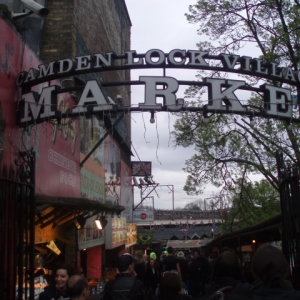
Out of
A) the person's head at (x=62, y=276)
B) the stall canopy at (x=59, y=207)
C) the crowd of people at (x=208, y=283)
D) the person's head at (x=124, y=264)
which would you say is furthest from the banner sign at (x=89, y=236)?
the person's head at (x=124, y=264)

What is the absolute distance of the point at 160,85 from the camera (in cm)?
883

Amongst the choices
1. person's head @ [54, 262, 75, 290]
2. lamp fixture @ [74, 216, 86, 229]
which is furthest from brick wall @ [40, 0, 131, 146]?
person's head @ [54, 262, 75, 290]

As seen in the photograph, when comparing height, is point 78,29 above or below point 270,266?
above

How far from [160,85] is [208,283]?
420 centimetres

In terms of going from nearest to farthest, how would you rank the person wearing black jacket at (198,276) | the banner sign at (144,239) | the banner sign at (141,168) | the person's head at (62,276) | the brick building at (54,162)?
the person's head at (62,276)
the brick building at (54,162)
the person wearing black jacket at (198,276)
the banner sign at (144,239)
the banner sign at (141,168)

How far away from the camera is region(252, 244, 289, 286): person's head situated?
10.6ft

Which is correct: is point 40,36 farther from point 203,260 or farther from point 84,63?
point 203,260

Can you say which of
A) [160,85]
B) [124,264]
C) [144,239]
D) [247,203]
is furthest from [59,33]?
[144,239]

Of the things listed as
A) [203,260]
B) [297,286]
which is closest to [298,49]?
[203,260]

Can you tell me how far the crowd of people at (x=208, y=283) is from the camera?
127 inches

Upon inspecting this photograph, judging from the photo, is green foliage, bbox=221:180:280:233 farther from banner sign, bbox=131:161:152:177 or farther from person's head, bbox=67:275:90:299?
person's head, bbox=67:275:90:299

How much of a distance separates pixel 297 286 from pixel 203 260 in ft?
11.6

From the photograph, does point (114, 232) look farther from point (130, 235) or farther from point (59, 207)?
point (59, 207)

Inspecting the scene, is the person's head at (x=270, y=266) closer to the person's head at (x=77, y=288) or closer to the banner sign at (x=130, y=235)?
the person's head at (x=77, y=288)
